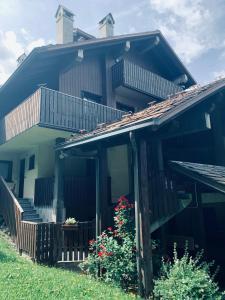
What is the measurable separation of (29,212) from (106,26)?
13.2 metres

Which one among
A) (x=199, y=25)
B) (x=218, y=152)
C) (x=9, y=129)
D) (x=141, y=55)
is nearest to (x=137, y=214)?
(x=218, y=152)

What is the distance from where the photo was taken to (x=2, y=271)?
650 cm

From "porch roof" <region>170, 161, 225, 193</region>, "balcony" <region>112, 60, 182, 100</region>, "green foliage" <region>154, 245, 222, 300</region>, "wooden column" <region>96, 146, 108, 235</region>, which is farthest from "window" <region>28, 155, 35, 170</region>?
"green foliage" <region>154, 245, 222, 300</region>

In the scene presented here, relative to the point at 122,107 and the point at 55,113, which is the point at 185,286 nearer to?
the point at 55,113

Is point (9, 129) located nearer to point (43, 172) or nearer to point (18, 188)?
point (43, 172)

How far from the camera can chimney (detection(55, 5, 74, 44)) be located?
15914mm

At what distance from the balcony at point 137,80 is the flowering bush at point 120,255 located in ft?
30.7

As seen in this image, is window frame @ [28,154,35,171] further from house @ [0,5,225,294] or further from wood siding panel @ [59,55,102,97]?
wood siding panel @ [59,55,102,97]

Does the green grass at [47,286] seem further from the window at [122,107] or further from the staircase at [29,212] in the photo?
the window at [122,107]

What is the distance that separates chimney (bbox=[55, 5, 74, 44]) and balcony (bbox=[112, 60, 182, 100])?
3339 millimetres

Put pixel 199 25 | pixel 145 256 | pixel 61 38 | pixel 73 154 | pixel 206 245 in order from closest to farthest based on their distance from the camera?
pixel 145 256, pixel 206 245, pixel 199 25, pixel 73 154, pixel 61 38

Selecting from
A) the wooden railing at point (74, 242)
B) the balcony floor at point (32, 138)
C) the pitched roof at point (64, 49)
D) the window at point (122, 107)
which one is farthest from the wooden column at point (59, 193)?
the window at point (122, 107)

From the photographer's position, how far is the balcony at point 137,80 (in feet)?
48.5

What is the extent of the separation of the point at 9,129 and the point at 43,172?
8.39 feet
